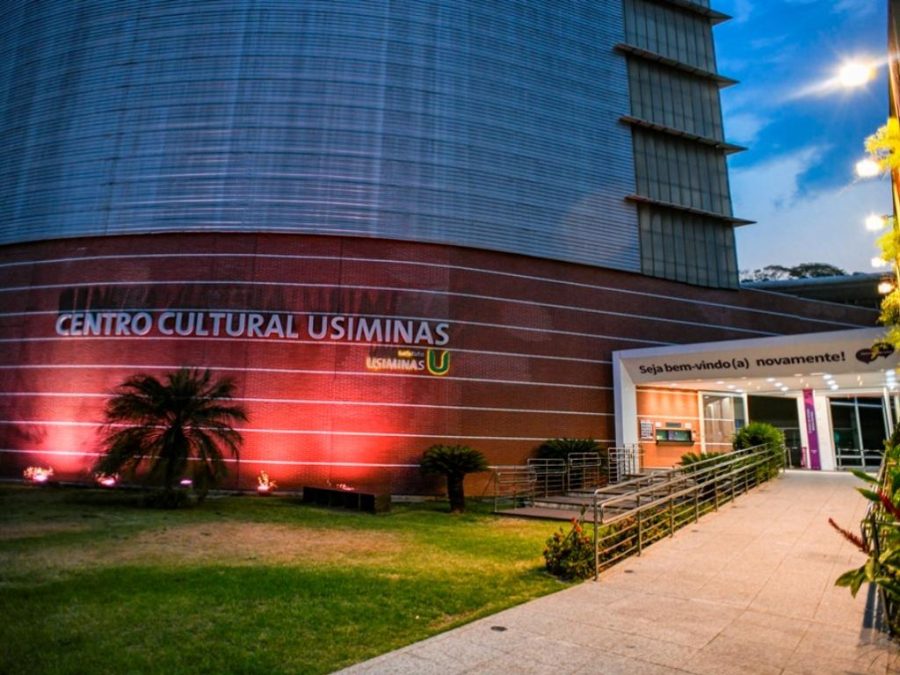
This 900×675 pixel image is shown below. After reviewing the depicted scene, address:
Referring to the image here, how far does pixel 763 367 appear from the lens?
19.8m

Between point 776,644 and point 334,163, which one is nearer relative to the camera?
point 776,644

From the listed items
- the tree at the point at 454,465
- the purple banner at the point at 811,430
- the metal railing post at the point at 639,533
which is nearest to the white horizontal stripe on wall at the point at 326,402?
the tree at the point at 454,465

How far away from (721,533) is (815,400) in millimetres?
18965

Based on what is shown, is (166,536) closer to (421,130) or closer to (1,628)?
(1,628)

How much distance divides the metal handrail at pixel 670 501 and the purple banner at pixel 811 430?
869 cm

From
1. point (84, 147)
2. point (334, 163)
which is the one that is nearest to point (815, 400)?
point (334, 163)

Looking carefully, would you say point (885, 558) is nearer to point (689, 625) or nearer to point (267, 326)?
point (689, 625)

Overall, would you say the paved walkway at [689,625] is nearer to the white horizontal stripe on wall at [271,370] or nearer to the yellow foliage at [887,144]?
the yellow foliage at [887,144]

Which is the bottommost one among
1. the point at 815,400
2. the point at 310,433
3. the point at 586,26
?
the point at 310,433

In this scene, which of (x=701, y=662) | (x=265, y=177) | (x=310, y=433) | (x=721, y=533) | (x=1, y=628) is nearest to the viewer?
(x=701, y=662)

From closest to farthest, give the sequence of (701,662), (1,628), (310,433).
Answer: (701,662) < (1,628) < (310,433)

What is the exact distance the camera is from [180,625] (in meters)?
6.23

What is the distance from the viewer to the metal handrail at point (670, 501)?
371 inches

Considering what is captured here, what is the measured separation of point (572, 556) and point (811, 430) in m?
23.4
